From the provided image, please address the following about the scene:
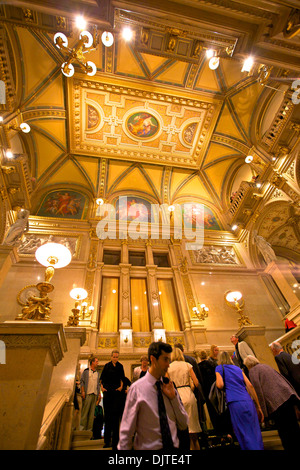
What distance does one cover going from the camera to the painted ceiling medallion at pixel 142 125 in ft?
42.4

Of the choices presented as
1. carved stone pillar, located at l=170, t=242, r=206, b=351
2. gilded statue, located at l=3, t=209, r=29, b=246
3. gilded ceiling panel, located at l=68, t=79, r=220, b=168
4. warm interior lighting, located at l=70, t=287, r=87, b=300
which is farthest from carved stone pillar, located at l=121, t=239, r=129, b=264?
gilded ceiling panel, located at l=68, t=79, r=220, b=168

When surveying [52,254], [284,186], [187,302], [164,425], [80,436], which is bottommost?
[164,425]

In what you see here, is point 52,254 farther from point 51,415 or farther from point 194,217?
point 194,217

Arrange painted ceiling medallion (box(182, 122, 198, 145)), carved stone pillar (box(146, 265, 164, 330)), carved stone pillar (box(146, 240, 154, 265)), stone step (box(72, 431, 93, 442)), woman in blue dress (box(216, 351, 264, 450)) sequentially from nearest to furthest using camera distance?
woman in blue dress (box(216, 351, 264, 450)), stone step (box(72, 431, 93, 442)), carved stone pillar (box(146, 265, 164, 330)), carved stone pillar (box(146, 240, 154, 265)), painted ceiling medallion (box(182, 122, 198, 145))

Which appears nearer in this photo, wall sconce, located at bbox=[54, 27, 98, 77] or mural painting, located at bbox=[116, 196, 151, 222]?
wall sconce, located at bbox=[54, 27, 98, 77]

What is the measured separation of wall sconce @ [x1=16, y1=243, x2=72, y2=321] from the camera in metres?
2.87

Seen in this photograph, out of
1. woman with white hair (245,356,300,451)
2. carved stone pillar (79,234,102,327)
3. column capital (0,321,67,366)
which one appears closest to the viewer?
column capital (0,321,67,366)

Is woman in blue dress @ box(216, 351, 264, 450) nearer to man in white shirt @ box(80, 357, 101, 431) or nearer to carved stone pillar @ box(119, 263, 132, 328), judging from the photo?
man in white shirt @ box(80, 357, 101, 431)

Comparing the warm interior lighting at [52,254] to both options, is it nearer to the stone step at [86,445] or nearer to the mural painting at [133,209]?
the stone step at [86,445]

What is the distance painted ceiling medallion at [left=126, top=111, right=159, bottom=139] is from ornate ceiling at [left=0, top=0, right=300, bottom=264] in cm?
5

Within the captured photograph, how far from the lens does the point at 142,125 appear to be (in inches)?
520

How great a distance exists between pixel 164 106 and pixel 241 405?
13107 mm

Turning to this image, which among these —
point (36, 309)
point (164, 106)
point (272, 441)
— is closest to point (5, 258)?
point (36, 309)
